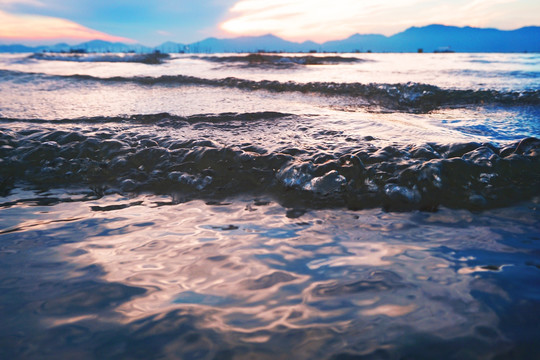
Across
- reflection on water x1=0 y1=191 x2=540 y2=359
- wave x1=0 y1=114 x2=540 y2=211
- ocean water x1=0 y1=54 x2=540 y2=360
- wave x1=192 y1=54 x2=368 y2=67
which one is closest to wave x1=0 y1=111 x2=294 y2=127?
ocean water x1=0 y1=54 x2=540 y2=360

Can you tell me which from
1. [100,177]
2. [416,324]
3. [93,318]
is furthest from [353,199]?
[100,177]

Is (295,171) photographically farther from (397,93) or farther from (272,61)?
(272,61)

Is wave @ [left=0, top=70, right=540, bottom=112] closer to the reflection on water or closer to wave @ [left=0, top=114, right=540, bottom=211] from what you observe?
wave @ [left=0, top=114, right=540, bottom=211]

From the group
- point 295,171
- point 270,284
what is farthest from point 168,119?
point 270,284

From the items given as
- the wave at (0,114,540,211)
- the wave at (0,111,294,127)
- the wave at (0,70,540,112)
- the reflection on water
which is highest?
the wave at (0,70,540,112)

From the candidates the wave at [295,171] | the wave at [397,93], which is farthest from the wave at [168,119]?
the wave at [397,93]

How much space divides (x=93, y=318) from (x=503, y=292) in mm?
1976

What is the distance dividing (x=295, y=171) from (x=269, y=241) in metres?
1.15

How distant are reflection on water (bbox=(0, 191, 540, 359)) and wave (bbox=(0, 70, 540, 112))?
5528 millimetres

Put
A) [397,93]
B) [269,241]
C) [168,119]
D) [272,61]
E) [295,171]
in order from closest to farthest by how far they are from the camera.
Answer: [269,241], [295,171], [168,119], [397,93], [272,61]

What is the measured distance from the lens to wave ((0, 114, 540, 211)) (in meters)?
2.82

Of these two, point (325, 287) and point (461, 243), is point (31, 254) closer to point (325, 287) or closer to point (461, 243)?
point (325, 287)

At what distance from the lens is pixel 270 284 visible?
5.56 feet

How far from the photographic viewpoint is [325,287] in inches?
65.2
